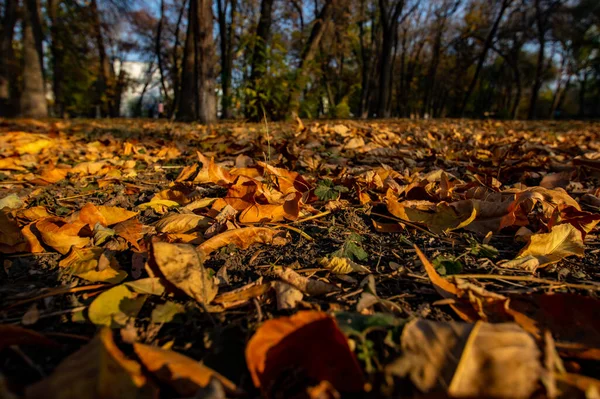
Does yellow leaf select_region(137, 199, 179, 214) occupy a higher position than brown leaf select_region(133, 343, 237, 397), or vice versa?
yellow leaf select_region(137, 199, 179, 214)

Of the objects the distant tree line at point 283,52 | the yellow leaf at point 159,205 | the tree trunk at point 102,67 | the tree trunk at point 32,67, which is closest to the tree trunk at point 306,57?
the distant tree line at point 283,52

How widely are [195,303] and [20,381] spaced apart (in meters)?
0.34

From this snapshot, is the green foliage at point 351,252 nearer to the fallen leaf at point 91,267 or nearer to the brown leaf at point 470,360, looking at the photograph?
the brown leaf at point 470,360

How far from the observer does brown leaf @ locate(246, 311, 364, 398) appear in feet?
1.99

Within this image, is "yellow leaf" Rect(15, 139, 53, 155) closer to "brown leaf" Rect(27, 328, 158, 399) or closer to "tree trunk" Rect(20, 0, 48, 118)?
"brown leaf" Rect(27, 328, 158, 399)

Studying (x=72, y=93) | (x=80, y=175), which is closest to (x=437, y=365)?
(x=80, y=175)

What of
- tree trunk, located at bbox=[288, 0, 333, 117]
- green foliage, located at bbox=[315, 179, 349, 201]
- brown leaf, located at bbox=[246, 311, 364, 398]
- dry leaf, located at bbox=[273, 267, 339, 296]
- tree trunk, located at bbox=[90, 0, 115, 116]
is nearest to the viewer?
brown leaf, located at bbox=[246, 311, 364, 398]

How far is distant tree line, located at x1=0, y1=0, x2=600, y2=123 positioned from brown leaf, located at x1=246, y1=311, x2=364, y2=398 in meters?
5.27

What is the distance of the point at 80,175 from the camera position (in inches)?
83.8

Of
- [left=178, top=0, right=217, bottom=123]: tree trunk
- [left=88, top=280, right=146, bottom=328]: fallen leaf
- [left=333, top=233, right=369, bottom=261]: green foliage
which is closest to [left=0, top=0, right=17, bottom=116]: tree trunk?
[left=178, top=0, right=217, bottom=123]: tree trunk

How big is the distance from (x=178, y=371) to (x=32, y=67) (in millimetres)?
11504

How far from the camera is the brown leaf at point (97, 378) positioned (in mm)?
500

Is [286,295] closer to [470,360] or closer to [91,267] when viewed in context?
[470,360]

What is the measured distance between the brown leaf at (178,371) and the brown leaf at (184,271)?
191 mm
